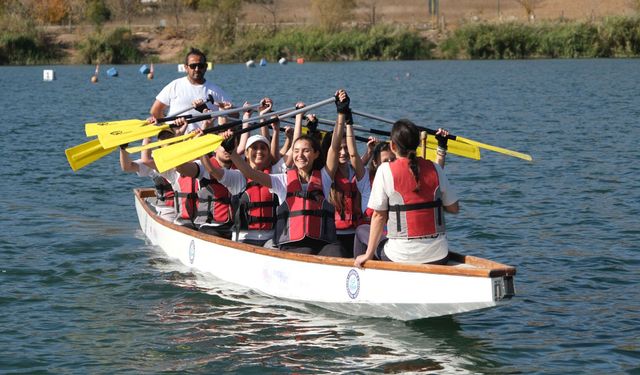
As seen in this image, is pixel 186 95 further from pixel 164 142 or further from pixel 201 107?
pixel 164 142

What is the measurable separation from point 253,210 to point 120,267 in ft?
7.22

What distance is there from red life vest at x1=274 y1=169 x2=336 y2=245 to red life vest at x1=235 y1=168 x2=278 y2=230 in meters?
0.61

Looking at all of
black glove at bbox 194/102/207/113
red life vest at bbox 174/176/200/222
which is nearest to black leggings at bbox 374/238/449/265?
red life vest at bbox 174/176/200/222

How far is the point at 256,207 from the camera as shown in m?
9.92

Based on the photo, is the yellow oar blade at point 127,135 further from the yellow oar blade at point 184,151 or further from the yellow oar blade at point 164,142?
the yellow oar blade at point 184,151

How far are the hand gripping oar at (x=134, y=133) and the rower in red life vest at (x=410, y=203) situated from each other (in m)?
2.77

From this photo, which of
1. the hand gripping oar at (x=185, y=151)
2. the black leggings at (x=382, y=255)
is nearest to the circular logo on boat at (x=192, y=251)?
the hand gripping oar at (x=185, y=151)

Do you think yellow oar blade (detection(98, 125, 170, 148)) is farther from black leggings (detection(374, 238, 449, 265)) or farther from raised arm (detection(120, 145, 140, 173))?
black leggings (detection(374, 238, 449, 265))

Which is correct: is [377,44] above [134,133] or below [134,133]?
above

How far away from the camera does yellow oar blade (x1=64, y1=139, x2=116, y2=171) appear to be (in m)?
11.3

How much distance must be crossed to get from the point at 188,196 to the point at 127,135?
905 mm

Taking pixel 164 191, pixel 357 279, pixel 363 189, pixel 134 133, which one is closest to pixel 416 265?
pixel 357 279

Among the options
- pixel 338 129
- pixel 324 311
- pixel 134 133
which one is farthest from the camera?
pixel 134 133

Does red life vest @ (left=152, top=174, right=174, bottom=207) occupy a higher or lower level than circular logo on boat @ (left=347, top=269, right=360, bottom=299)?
higher
